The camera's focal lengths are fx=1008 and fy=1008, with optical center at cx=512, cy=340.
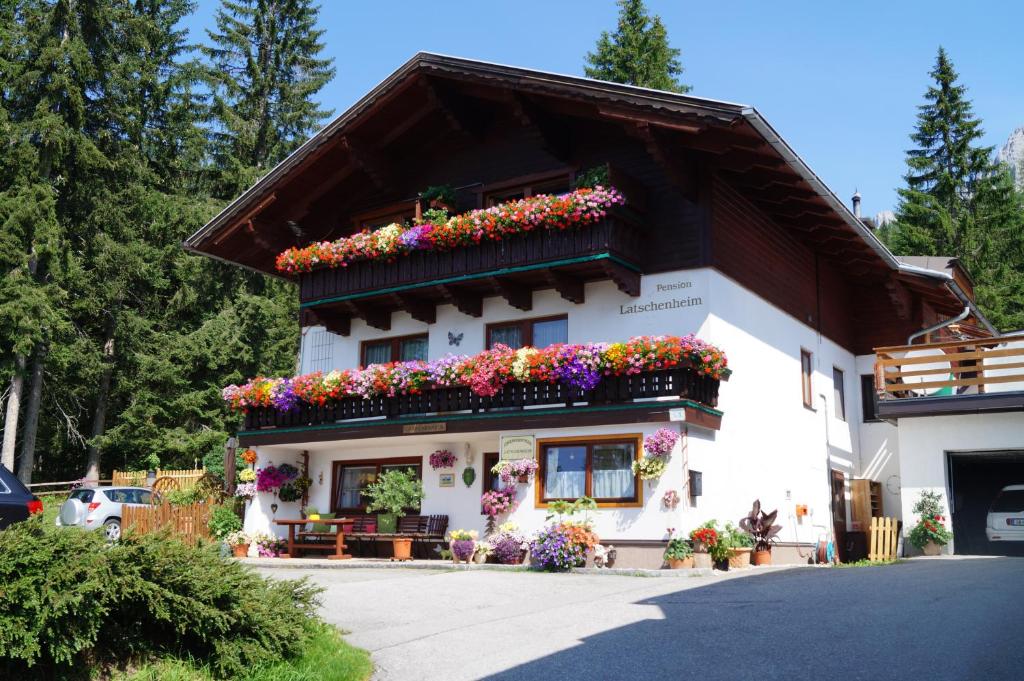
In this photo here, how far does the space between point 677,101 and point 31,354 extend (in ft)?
81.2

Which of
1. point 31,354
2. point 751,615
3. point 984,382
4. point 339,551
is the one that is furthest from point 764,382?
→ point 31,354

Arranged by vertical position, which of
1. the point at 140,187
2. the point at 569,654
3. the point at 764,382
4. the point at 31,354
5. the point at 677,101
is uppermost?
the point at 140,187

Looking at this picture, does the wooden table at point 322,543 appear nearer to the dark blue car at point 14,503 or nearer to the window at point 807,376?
the dark blue car at point 14,503

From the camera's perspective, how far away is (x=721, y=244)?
19562 millimetres

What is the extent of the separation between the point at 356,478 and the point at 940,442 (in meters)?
12.8

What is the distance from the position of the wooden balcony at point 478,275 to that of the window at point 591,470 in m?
3.00

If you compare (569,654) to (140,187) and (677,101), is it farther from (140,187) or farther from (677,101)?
(140,187)

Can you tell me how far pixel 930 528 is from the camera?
21078 mm

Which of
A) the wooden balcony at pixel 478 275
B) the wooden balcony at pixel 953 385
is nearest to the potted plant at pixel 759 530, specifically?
the wooden balcony at pixel 478 275

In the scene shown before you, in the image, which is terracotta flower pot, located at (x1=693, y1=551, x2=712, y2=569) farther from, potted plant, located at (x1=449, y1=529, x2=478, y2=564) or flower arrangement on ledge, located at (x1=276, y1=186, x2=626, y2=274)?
flower arrangement on ledge, located at (x1=276, y1=186, x2=626, y2=274)

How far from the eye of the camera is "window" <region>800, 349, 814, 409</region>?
2319 cm

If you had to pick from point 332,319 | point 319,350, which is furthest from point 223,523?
point 332,319

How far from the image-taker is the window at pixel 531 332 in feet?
67.5

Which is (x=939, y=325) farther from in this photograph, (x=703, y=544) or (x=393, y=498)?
(x=393, y=498)
